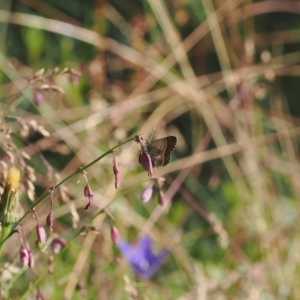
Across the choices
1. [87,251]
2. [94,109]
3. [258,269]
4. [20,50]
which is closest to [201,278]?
[258,269]

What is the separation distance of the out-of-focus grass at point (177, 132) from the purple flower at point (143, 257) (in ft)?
0.07

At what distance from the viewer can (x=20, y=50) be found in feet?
6.88

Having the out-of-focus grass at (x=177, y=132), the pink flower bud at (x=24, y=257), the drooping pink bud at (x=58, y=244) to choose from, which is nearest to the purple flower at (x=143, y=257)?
the out-of-focus grass at (x=177, y=132)

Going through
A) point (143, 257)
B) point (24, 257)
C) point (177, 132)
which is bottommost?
point (24, 257)

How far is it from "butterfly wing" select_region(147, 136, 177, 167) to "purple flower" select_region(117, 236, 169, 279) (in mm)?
674

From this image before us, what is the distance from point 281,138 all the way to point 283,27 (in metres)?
0.54

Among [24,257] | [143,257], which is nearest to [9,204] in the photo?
[24,257]

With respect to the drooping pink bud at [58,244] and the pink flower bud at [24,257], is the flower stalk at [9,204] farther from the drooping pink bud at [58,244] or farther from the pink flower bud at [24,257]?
the drooping pink bud at [58,244]

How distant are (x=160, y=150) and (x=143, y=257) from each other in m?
0.73

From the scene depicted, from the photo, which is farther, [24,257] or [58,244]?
[58,244]

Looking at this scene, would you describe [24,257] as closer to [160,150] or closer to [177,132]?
[160,150]

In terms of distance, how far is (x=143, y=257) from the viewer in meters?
1.41

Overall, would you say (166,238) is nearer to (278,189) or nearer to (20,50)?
(278,189)

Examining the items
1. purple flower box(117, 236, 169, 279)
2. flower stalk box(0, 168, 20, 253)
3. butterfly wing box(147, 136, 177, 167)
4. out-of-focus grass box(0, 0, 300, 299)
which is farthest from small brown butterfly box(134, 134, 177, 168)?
purple flower box(117, 236, 169, 279)
